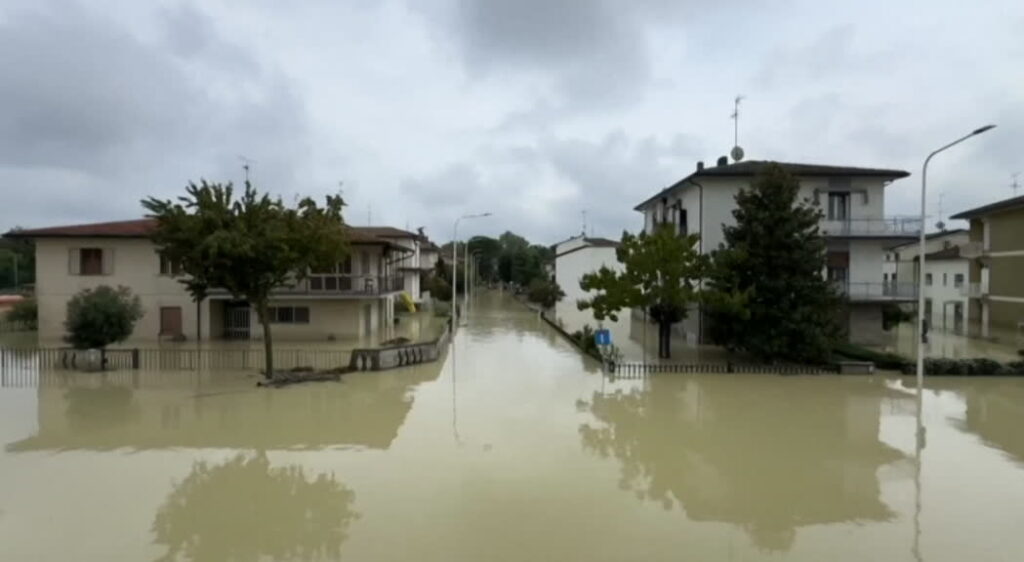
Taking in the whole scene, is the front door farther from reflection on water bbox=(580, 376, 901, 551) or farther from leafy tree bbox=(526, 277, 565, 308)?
leafy tree bbox=(526, 277, 565, 308)

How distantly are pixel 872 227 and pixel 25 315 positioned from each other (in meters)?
44.7

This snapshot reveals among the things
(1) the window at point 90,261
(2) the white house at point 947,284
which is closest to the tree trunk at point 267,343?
(1) the window at point 90,261

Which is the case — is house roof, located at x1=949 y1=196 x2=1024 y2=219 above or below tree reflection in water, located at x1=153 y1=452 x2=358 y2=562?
above

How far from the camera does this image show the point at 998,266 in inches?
1603

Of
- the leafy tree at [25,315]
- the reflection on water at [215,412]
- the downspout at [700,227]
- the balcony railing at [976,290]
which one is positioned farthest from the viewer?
the balcony railing at [976,290]

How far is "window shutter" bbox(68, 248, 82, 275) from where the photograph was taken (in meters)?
33.6

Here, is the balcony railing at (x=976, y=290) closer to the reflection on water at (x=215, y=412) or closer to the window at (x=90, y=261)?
the reflection on water at (x=215, y=412)

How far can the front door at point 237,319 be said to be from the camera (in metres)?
35.3

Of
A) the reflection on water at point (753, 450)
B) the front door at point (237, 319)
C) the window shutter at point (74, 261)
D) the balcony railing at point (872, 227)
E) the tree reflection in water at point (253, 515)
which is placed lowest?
the reflection on water at point (753, 450)

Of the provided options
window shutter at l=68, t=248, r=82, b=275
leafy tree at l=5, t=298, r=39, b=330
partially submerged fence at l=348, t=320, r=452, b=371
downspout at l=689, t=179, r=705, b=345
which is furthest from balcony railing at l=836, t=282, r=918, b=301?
leafy tree at l=5, t=298, r=39, b=330

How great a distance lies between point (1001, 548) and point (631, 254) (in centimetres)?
1882

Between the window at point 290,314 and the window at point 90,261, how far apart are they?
28.2ft

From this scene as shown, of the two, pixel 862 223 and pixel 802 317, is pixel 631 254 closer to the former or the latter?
pixel 802 317

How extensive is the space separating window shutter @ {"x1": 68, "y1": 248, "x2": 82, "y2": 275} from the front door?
7167 millimetres
